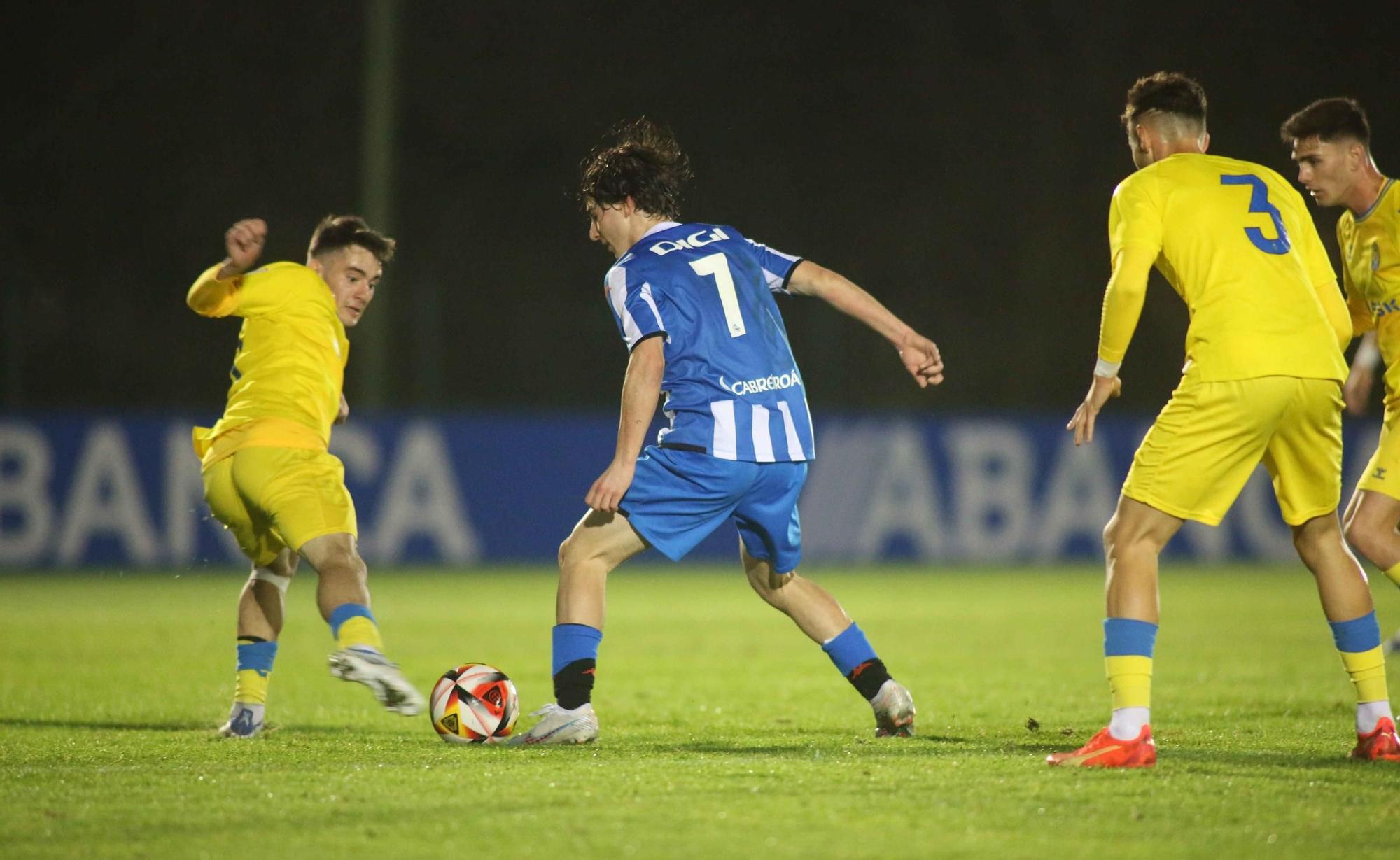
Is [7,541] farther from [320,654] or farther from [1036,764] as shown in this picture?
[1036,764]

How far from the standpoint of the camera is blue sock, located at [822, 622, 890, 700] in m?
6.09

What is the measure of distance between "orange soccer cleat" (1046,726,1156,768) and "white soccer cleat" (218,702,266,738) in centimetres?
308

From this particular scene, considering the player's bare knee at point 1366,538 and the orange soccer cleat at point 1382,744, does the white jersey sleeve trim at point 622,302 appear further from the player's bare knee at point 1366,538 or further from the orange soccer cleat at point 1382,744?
the orange soccer cleat at point 1382,744

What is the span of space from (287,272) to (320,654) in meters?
4.15

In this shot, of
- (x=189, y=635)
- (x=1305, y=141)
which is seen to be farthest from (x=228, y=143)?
(x=1305, y=141)

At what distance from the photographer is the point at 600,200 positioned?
6074 mm

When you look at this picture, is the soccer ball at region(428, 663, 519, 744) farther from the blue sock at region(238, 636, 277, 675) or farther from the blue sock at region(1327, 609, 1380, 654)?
the blue sock at region(1327, 609, 1380, 654)

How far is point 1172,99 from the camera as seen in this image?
5445 mm

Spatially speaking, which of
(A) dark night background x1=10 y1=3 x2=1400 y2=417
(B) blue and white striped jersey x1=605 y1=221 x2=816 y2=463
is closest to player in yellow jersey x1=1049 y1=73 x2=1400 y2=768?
(B) blue and white striped jersey x1=605 y1=221 x2=816 y2=463

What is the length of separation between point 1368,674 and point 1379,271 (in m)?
1.54

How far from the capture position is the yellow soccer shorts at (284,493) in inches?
232

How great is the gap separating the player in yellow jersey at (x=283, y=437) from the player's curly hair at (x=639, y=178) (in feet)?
3.58

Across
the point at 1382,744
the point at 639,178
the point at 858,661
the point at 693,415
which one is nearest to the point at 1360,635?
the point at 1382,744

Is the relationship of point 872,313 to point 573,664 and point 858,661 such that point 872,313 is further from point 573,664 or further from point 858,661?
point 573,664
